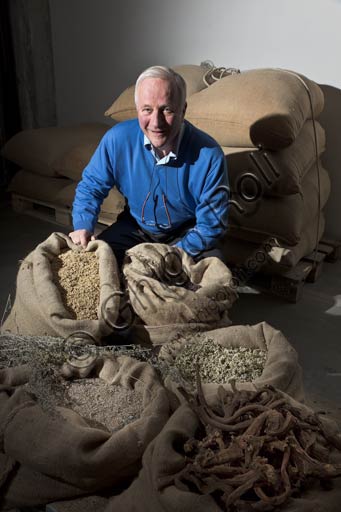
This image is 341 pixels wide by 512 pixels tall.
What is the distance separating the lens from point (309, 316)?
2.75m

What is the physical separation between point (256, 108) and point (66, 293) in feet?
4.97

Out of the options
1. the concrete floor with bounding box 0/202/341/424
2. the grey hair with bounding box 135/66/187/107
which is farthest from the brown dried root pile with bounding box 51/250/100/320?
the concrete floor with bounding box 0/202/341/424

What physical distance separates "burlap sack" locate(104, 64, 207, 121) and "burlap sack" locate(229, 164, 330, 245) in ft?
2.51

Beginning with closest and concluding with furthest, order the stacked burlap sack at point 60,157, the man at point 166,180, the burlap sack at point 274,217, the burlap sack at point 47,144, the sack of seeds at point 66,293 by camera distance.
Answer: the sack of seeds at point 66,293
the man at point 166,180
the burlap sack at point 274,217
the stacked burlap sack at point 60,157
the burlap sack at point 47,144

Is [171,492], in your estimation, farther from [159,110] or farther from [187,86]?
[187,86]

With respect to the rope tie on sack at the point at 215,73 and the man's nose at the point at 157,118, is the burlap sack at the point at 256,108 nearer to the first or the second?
the rope tie on sack at the point at 215,73

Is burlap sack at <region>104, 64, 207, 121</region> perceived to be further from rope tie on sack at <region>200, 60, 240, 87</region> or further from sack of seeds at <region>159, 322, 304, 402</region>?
sack of seeds at <region>159, 322, 304, 402</region>

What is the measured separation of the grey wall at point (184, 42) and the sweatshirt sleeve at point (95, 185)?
4.90ft

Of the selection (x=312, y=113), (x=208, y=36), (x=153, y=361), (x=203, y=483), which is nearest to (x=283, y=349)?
(x=153, y=361)

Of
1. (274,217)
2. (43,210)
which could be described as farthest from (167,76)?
(43,210)

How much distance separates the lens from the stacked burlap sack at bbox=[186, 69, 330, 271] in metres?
2.65

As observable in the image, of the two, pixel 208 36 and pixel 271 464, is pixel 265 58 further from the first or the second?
pixel 271 464

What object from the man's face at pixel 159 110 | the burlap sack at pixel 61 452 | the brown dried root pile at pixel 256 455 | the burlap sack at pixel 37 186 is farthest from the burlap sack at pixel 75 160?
the brown dried root pile at pixel 256 455

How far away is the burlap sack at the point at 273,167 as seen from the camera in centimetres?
268
